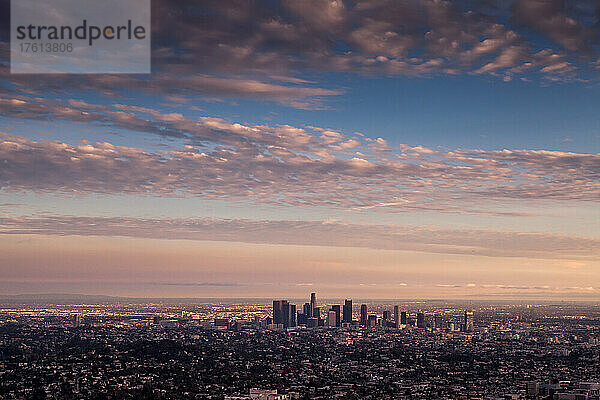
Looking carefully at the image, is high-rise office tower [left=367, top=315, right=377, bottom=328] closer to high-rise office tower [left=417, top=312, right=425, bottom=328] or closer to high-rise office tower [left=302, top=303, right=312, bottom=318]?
high-rise office tower [left=417, top=312, right=425, bottom=328]

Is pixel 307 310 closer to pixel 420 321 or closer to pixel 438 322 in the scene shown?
pixel 420 321

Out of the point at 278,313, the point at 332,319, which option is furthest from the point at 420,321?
the point at 278,313

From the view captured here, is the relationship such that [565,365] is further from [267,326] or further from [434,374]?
[267,326]

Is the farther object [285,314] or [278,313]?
[278,313]

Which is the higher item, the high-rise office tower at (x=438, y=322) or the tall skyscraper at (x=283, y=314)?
the tall skyscraper at (x=283, y=314)

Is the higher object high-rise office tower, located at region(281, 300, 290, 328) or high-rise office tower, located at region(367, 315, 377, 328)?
high-rise office tower, located at region(281, 300, 290, 328)

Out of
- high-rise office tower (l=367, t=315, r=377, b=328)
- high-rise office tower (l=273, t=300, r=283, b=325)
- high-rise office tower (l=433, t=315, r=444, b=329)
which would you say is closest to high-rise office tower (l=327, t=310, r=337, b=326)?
high-rise office tower (l=367, t=315, r=377, b=328)

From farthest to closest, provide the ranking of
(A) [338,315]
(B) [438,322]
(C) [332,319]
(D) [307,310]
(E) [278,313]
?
1. (D) [307,310]
2. (A) [338,315]
3. (C) [332,319]
4. (B) [438,322]
5. (E) [278,313]

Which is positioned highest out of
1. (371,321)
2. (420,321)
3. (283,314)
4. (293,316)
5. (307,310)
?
(283,314)

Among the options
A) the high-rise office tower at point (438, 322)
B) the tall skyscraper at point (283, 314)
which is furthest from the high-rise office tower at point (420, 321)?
the tall skyscraper at point (283, 314)

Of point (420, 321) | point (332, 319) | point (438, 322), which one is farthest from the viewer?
point (332, 319)

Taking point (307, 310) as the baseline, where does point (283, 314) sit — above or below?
above

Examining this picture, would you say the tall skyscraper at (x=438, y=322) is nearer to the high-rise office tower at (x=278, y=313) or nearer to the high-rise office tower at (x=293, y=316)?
the high-rise office tower at (x=293, y=316)

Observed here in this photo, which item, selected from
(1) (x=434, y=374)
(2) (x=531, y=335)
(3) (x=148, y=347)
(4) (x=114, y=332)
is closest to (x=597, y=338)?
(2) (x=531, y=335)
